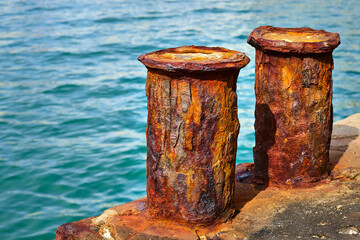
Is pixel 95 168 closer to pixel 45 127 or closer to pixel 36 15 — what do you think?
pixel 45 127

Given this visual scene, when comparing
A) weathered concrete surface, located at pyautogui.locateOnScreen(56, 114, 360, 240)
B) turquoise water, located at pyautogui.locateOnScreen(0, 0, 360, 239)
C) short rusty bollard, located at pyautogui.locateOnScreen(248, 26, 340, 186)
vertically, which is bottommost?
turquoise water, located at pyautogui.locateOnScreen(0, 0, 360, 239)

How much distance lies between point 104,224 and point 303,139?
1.73 m

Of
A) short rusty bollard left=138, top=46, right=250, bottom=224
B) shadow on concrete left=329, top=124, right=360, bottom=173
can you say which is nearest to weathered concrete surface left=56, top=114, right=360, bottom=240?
short rusty bollard left=138, top=46, right=250, bottom=224

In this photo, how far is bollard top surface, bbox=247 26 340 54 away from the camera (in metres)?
3.94

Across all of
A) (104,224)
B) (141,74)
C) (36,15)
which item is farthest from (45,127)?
(36,15)

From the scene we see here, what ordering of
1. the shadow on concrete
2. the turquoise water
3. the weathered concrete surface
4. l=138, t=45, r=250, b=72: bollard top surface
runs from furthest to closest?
the turquoise water < the shadow on concrete < the weathered concrete surface < l=138, t=45, r=250, b=72: bollard top surface

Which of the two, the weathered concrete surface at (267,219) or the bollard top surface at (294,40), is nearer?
the weathered concrete surface at (267,219)

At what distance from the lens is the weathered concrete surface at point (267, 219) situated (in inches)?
138

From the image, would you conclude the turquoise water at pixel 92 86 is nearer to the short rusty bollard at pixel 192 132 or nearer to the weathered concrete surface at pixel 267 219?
the weathered concrete surface at pixel 267 219

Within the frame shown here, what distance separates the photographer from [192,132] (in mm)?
3414

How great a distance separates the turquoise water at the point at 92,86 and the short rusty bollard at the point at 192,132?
137 inches

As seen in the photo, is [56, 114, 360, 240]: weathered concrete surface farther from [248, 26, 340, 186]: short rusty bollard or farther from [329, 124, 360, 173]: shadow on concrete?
[329, 124, 360, 173]: shadow on concrete

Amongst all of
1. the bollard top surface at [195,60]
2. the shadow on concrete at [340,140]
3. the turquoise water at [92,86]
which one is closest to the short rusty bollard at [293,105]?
the shadow on concrete at [340,140]

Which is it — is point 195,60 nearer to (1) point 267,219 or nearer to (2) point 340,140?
(1) point 267,219
